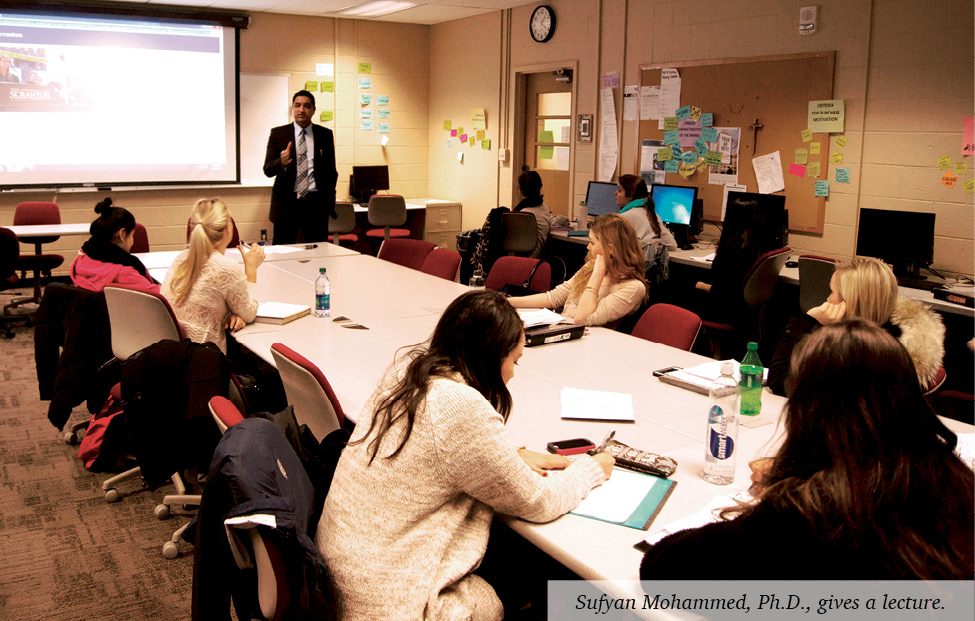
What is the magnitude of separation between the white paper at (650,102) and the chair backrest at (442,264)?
8.42 ft

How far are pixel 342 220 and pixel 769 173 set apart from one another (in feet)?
13.4

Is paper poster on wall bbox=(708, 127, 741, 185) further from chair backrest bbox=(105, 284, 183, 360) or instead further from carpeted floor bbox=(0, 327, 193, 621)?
carpeted floor bbox=(0, 327, 193, 621)

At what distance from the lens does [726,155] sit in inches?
234

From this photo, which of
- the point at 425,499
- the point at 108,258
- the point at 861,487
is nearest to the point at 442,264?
the point at 108,258

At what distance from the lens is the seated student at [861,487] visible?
1.24m

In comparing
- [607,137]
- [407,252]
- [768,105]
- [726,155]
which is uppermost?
[768,105]

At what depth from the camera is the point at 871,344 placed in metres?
1.28

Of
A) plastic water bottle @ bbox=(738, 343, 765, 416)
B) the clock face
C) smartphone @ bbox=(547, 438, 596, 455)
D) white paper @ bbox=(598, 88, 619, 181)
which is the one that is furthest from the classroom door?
smartphone @ bbox=(547, 438, 596, 455)

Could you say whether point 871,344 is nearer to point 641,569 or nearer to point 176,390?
point 641,569

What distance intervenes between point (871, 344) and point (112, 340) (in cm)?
306

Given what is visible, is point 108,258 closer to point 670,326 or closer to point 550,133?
point 670,326

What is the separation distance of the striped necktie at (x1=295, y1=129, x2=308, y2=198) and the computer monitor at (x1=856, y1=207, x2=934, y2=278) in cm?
441

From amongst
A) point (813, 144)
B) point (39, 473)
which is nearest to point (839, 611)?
point (39, 473)

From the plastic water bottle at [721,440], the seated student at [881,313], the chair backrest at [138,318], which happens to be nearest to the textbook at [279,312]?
the chair backrest at [138,318]
